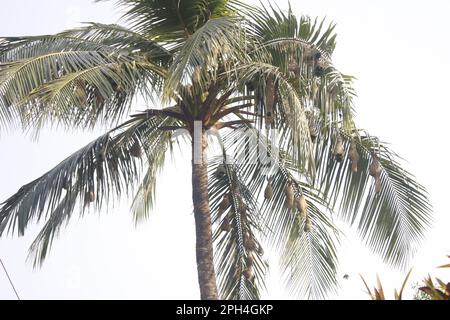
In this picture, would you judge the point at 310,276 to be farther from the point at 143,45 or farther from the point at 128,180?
the point at 143,45

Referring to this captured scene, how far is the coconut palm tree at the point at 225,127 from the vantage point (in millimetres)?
10375

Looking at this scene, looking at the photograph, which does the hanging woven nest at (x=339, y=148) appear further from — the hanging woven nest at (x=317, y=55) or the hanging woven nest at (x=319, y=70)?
the hanging woven nest at (x=317, y=55)

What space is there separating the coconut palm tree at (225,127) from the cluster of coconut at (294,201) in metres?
0.03

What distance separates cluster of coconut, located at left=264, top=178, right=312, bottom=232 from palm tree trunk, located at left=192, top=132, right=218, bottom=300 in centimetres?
101

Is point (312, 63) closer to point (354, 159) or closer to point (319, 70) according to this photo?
point (319, 70)

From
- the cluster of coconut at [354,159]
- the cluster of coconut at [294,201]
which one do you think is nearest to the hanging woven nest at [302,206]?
the cluster of coconut at [294,201]

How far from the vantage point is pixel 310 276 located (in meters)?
13.2

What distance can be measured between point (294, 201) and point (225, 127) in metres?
1.50

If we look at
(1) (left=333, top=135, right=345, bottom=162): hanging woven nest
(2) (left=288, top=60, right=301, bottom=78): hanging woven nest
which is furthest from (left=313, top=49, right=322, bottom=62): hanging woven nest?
(1) (left=333, top=135, right=345, bottom=162): hanging woven nest

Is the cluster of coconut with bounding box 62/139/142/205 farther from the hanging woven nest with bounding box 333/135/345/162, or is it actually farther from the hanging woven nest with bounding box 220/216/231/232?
the hanging woven nest with bounding box 333/135/345/162

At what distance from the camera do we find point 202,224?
37.1 ft

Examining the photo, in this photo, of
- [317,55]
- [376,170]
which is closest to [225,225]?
[376,170]
